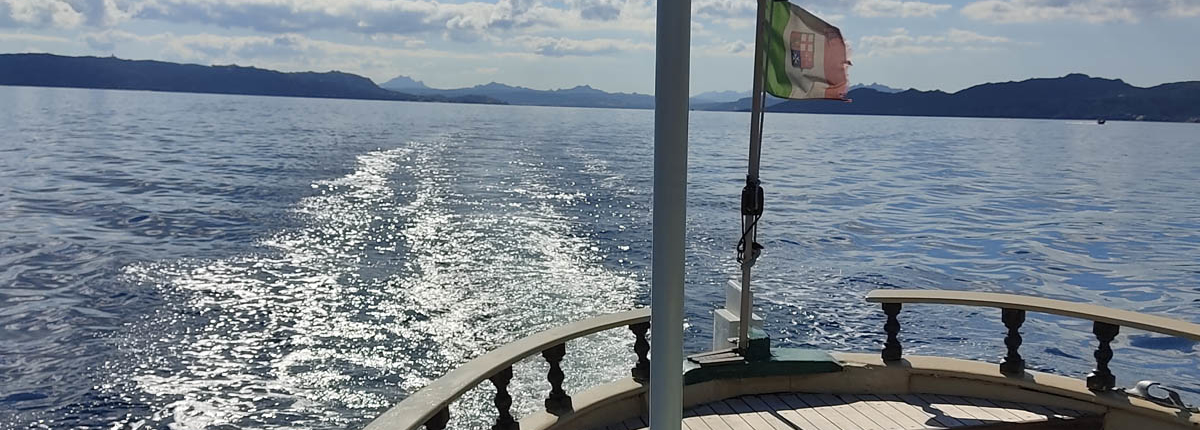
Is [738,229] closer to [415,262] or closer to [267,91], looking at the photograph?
[415,262]

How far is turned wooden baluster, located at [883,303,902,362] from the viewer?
4.50 m

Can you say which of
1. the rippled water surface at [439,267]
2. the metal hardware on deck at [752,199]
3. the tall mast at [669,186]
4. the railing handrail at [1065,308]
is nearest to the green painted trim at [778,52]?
the metal hardware on deck at [752,199]

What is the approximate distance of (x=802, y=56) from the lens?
4469 mm

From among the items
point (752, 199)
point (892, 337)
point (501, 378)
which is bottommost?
point (892, 337)

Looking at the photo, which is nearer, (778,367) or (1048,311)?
(1048,311)

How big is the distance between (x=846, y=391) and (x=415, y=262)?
35.2ft

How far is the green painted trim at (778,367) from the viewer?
4.30 metres

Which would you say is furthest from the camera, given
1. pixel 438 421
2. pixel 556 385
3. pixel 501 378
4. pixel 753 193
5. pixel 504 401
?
pixel 753 193

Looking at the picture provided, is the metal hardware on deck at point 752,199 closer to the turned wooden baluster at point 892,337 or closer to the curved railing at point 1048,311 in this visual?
the curved railing at point 1048,311

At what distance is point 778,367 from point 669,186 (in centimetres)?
272

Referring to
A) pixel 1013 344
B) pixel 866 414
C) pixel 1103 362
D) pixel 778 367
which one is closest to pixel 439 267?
pixel 778 367

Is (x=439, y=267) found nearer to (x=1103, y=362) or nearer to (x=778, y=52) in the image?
(x=778, y=52)

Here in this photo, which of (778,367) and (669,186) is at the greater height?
(669,186)

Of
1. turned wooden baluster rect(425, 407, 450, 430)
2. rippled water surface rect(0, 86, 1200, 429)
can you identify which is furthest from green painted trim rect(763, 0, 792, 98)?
rippled water surface rect(0, 86, 1200, 429)
